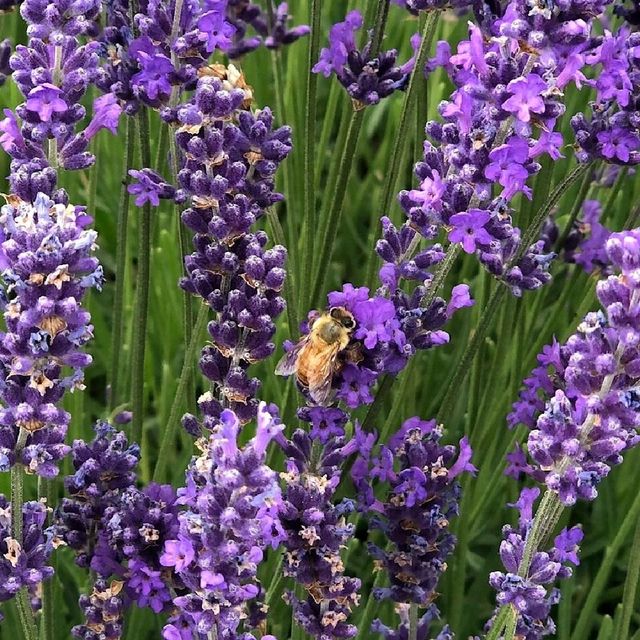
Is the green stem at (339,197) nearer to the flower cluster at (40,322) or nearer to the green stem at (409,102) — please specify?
the green stem at (409,102)

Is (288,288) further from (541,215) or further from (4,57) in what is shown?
(4,57)

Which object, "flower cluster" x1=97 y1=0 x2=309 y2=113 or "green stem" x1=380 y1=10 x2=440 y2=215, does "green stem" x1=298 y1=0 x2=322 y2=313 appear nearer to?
"green stem" x1=380 y1=10 x2=440 y2=215

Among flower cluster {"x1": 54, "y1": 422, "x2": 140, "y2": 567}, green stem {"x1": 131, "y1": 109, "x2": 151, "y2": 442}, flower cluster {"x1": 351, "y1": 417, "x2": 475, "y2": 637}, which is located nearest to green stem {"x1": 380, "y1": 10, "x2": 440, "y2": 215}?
green stem {"x1": 131, "y1": 109, "x2": 151, "y2": 442}

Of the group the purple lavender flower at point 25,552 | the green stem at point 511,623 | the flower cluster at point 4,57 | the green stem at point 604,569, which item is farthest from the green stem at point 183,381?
the green stem at point 604,569

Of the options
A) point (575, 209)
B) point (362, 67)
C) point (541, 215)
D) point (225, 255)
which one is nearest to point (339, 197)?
point (362, 67)

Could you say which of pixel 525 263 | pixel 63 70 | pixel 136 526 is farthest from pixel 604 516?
pixel 63 70

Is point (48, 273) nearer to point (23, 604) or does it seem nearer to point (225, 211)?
point (225, 211)

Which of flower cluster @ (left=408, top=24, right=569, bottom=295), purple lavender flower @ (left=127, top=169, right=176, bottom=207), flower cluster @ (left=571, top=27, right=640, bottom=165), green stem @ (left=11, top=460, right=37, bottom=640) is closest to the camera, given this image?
green stem @ (left=11, top=460, right=37, bottom=640)
